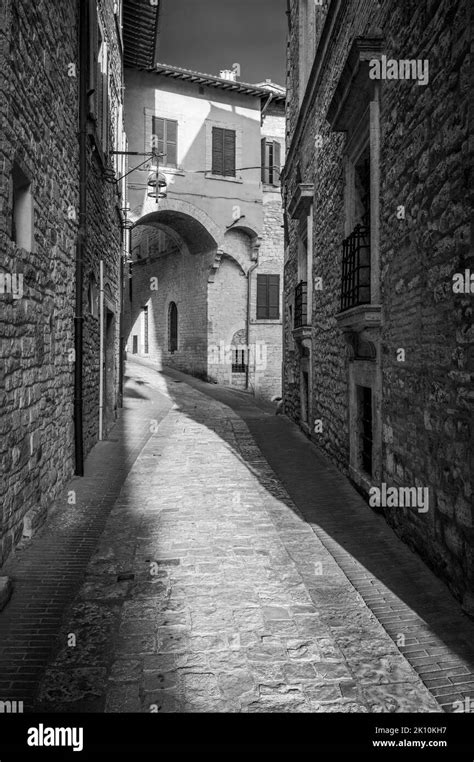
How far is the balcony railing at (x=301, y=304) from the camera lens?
37.2 feet

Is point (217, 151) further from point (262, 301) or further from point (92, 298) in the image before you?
point (92, 298)

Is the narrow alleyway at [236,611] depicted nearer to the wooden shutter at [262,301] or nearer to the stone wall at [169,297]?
the wooden shutter at [262,301]

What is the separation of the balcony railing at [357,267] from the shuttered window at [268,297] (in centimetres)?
1497

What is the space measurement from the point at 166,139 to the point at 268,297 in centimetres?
699

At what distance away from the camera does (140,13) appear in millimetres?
15281

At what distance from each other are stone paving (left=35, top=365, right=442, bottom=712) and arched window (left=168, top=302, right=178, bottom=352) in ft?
63.4

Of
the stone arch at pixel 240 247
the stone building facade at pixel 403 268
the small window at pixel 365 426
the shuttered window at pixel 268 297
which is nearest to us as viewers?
the stone building facade at pixel 403 268

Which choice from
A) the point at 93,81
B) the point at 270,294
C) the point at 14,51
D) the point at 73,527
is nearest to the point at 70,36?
the point at 93,81

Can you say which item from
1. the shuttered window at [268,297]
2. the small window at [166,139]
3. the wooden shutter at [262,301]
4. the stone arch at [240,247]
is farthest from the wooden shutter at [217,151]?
the wooden shutter at [262,301]

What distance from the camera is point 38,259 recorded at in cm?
550

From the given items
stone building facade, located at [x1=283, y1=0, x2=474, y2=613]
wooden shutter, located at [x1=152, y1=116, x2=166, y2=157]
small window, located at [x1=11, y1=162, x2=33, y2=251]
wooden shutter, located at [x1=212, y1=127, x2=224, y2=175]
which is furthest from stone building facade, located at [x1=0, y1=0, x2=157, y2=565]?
wooden shutter, located at [x1=212, y1=127, x2=224, y2=175]

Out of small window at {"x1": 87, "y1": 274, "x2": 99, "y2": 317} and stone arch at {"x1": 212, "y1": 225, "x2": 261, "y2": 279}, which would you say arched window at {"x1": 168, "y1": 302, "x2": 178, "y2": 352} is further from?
small window at {"x1": 87, "y1": 274, "x2": 99, "y2": 317}

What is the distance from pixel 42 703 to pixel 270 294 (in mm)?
20447

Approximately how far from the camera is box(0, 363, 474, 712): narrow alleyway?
297 cm
